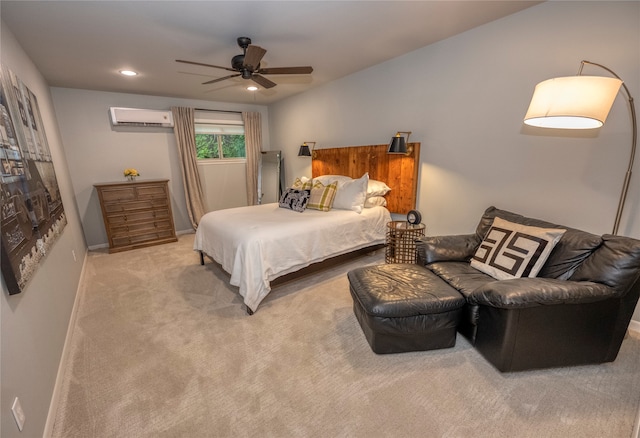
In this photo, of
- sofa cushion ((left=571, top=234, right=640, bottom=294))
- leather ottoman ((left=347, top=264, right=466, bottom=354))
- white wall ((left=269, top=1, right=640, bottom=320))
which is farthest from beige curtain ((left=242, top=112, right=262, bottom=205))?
sofa cushion ((left=571, top=234, right=640, bottom=294))

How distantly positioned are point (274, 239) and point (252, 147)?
3.65 metres

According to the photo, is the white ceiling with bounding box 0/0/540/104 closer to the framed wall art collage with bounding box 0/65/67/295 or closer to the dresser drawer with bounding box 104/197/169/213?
the framed wall art collage with bounding box 0/65/67/295

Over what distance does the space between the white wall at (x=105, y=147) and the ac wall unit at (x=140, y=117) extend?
119 millimetres

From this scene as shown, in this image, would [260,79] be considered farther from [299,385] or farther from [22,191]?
[299,385]

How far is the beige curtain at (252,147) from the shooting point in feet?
18.0

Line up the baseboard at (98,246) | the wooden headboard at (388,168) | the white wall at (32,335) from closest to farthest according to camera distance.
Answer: the white wall at (32,335) < the wooden headboard at (388,168) < the baseboard at (98,246)

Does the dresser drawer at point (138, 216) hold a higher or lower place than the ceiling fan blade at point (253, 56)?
lower

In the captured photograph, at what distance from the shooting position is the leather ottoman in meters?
1.79

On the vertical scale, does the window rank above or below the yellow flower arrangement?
above

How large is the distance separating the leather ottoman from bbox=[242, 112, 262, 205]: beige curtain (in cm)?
429

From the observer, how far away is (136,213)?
4.25 metres

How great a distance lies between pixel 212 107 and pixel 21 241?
4.34m

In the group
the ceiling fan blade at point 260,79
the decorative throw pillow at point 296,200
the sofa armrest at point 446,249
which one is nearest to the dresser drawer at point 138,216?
the decorative throw pillow at point 296,200

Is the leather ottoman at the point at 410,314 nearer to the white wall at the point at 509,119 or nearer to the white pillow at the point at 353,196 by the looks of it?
the white wall at the point at 509,119
